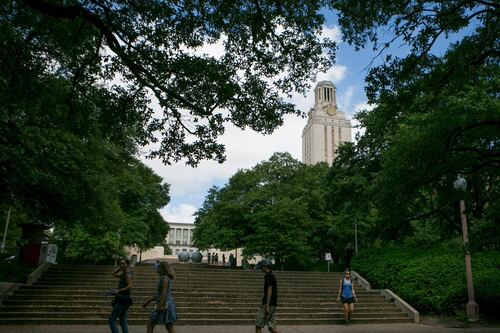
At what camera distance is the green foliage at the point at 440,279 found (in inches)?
594

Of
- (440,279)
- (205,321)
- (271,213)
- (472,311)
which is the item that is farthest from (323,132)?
(205,321)

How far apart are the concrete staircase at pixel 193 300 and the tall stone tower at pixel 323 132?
4090 inches

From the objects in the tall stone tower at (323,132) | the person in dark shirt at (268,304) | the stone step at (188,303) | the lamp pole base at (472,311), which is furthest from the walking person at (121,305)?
the tall stone tower at (323,132)

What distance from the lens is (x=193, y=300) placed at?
51.7ft

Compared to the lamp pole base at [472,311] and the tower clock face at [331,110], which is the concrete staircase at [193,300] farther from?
the tower clock face at [331,110]

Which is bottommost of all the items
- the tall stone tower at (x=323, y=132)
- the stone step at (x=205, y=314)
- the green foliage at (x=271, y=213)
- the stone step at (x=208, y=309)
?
the stone step at (x=205, y=314)

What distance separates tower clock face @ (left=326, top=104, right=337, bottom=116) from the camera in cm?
13450

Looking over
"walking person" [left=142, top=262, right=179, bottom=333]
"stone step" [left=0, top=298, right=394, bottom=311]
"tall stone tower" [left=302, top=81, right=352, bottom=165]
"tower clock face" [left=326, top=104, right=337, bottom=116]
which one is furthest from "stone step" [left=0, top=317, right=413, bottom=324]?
"tower clock face" [left=326, top=104, right=337, bottom=116]

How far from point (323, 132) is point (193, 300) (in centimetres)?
11713

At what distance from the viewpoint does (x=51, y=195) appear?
16516 mm

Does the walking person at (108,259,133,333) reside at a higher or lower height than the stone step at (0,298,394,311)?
higher

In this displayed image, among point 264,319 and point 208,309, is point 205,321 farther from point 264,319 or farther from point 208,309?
point 264,319

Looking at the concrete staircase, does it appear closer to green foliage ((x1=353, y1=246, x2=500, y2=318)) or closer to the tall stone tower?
green foliage ((x1=353, y1=246, x2=500, y2=318))

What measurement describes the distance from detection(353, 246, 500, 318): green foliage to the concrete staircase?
1.02 metres
